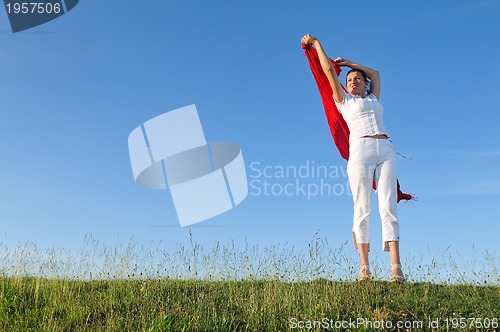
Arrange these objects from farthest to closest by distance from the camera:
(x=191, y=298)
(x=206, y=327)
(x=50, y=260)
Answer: (x=50, y=260), (x=191, y=298), (x=206, y=327)

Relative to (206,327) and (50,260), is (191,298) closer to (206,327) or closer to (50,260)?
(206,327)

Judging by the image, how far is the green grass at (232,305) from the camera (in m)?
6.92

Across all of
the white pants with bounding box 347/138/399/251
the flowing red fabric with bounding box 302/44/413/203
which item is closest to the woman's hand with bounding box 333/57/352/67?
the flowing red fabric with bounding box 302/44/413/203

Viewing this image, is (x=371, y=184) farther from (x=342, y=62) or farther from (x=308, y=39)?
A: (x=308, y=39)

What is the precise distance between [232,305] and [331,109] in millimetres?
3463

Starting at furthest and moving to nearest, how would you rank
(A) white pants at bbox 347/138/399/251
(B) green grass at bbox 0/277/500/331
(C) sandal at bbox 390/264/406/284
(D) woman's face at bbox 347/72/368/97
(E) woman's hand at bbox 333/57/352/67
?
(E) woman's hand at bbox 333/57/352/67 < (D) woman's face at bbox 347/72/368/97 < (C) sandal at bbox 390/264/406/284 < (A) white pants at bbox 347/138/399/251 < (B) green grass at bbox 0/277/500/331

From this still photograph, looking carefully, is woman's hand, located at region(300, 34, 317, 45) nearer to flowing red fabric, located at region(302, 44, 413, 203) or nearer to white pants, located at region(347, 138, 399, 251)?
flowing red fabric, located at region(302, 44, 413, 203)

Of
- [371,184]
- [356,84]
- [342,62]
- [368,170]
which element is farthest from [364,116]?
[342,62]

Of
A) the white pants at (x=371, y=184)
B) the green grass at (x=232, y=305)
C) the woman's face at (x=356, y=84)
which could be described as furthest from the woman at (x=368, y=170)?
the green grass at (x=232, y=305)

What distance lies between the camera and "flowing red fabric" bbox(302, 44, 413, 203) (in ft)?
29.1

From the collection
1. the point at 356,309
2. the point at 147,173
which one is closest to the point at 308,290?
the point at 356,309

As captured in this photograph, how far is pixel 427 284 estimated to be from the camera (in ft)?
27.3

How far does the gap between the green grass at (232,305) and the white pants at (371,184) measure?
0.79m

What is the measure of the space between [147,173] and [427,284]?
5.22 metres
